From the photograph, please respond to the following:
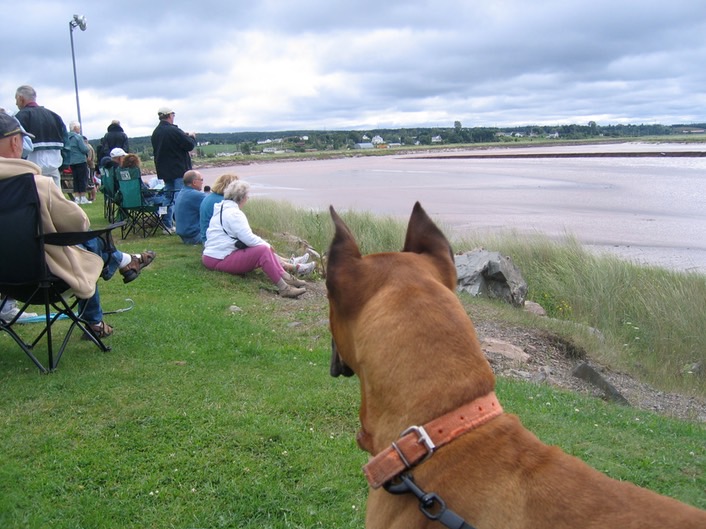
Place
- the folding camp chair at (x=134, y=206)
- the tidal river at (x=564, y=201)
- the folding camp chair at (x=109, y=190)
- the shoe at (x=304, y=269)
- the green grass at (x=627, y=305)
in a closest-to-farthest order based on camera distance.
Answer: the green grass at (x=627, y=305), the shoe at (x=304, y=269), the folding camp chair at (x=134, y=206), the folding camp chair at (x=109, y=190), the tidal river at (x=564, y=201)

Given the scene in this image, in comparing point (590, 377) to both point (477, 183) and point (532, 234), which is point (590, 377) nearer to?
point (532, 234)

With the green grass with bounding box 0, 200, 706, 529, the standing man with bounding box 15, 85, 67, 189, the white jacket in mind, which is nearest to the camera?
the green grass with bounding box 0, 200, 706, 529

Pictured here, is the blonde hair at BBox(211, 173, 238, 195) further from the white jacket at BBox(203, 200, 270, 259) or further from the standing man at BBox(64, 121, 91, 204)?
the standing man at BBox(64, 121, 91, 204)

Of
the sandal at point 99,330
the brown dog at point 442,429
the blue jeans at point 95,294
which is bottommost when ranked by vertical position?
the sandal at point 99,330

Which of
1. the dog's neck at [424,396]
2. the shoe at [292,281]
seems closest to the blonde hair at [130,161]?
the shoe at [292,281]

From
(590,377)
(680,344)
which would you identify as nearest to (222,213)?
(590,377)

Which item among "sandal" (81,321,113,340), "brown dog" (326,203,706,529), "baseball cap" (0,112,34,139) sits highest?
"baseball cap" (0,112,34,139)

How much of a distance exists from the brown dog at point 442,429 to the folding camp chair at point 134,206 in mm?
12037

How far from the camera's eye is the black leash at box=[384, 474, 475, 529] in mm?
1919

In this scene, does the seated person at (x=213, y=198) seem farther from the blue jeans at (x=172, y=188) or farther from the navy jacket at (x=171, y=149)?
the blue jeans at (x=172, y=188)

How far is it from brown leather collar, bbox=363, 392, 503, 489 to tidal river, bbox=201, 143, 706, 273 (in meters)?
14.0

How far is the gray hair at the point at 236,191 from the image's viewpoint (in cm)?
1009

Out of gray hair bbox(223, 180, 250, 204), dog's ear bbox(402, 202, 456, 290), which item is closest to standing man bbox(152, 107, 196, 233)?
gray hair bbox(223, 180, 250, 204)

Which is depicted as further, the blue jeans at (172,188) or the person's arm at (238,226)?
the blue jeans at (172,188)
